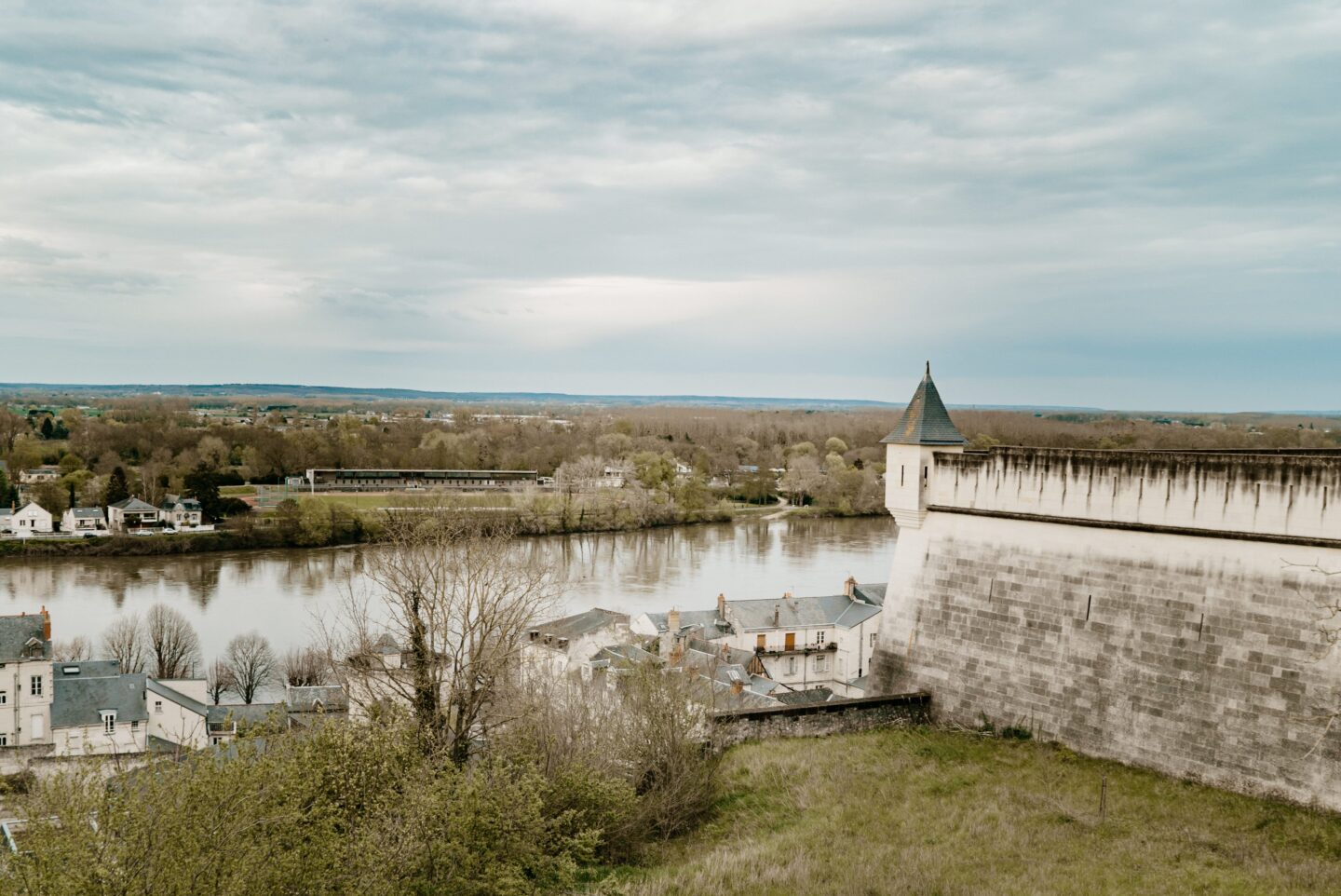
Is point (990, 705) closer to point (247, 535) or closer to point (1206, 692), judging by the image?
point (1206, 692)

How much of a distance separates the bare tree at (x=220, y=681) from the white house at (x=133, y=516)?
26.9 meters

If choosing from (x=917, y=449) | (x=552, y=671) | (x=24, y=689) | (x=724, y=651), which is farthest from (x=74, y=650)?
(x=917, y=449)

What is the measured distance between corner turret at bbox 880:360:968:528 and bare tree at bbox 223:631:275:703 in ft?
56.6

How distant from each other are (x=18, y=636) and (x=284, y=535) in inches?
1009

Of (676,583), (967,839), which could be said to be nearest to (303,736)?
(967,839)

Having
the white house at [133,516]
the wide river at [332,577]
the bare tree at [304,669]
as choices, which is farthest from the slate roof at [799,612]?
the white house at [133,516]

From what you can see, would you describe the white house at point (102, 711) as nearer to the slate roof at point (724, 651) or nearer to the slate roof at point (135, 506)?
the slate roof at point (724, 651)

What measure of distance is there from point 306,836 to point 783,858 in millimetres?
3453

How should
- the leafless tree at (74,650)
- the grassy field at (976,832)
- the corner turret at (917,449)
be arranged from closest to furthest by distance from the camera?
the grassy field at (976,832) < the corner turret at (917,449) < the leafless tree at (74,650)

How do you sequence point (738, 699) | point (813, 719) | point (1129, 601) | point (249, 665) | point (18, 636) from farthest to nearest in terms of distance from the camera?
point (249, 665), point (18, 636), point (738, 699), point (813, 719), point (1129, 601)

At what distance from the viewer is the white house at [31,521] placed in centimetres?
4362

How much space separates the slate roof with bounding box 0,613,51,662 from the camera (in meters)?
18.2

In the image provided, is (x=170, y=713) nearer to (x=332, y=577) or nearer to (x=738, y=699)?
(x=738, y=699)

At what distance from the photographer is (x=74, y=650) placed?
75.8 ft
